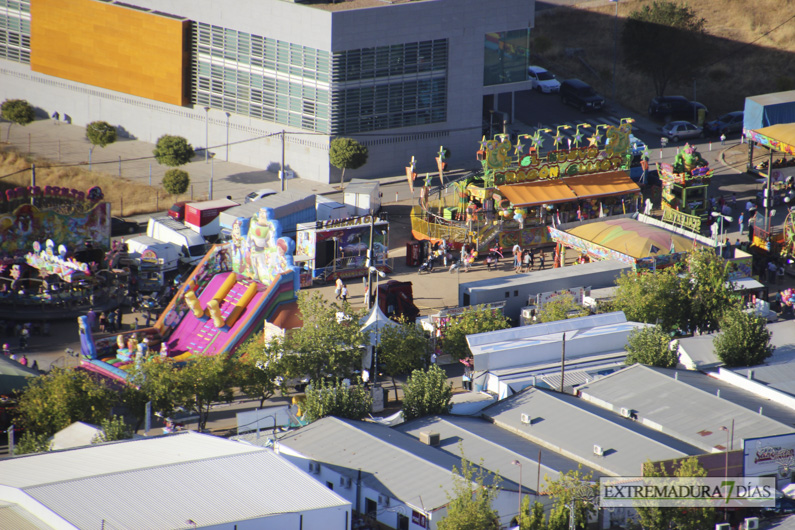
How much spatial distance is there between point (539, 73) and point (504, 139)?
88.4 ft

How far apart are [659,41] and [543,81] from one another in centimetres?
839

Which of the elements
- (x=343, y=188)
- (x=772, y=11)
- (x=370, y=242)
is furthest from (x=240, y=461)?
(x=772, y=11)

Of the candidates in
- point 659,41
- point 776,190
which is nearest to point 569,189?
point 776,190

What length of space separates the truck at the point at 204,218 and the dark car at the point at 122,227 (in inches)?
149

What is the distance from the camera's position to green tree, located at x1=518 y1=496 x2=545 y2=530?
36750mm

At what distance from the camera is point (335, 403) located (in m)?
45.2

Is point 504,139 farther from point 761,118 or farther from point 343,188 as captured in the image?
point 761,118

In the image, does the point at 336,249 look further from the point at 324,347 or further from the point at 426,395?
the point at 426,395

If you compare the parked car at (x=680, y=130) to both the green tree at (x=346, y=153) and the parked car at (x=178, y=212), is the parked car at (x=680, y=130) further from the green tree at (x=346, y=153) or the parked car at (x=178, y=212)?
the parked car at (x=178, y=212)

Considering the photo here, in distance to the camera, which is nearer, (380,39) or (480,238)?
(480,238)

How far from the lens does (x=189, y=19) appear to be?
79.6 m

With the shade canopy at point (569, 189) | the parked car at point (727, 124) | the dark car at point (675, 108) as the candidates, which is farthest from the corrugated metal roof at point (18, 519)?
the dark car at point (675, 108)

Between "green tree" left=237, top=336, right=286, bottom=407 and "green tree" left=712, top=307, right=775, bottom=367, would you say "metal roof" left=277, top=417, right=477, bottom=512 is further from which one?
"green tree" left=712, top=307, right=775, bottom=367

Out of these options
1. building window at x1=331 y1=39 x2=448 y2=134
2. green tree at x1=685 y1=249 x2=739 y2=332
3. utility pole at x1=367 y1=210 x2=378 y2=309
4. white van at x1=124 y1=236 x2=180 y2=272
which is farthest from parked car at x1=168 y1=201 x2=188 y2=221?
green tree at x1=685 y1=249 x2=739 y2=332
